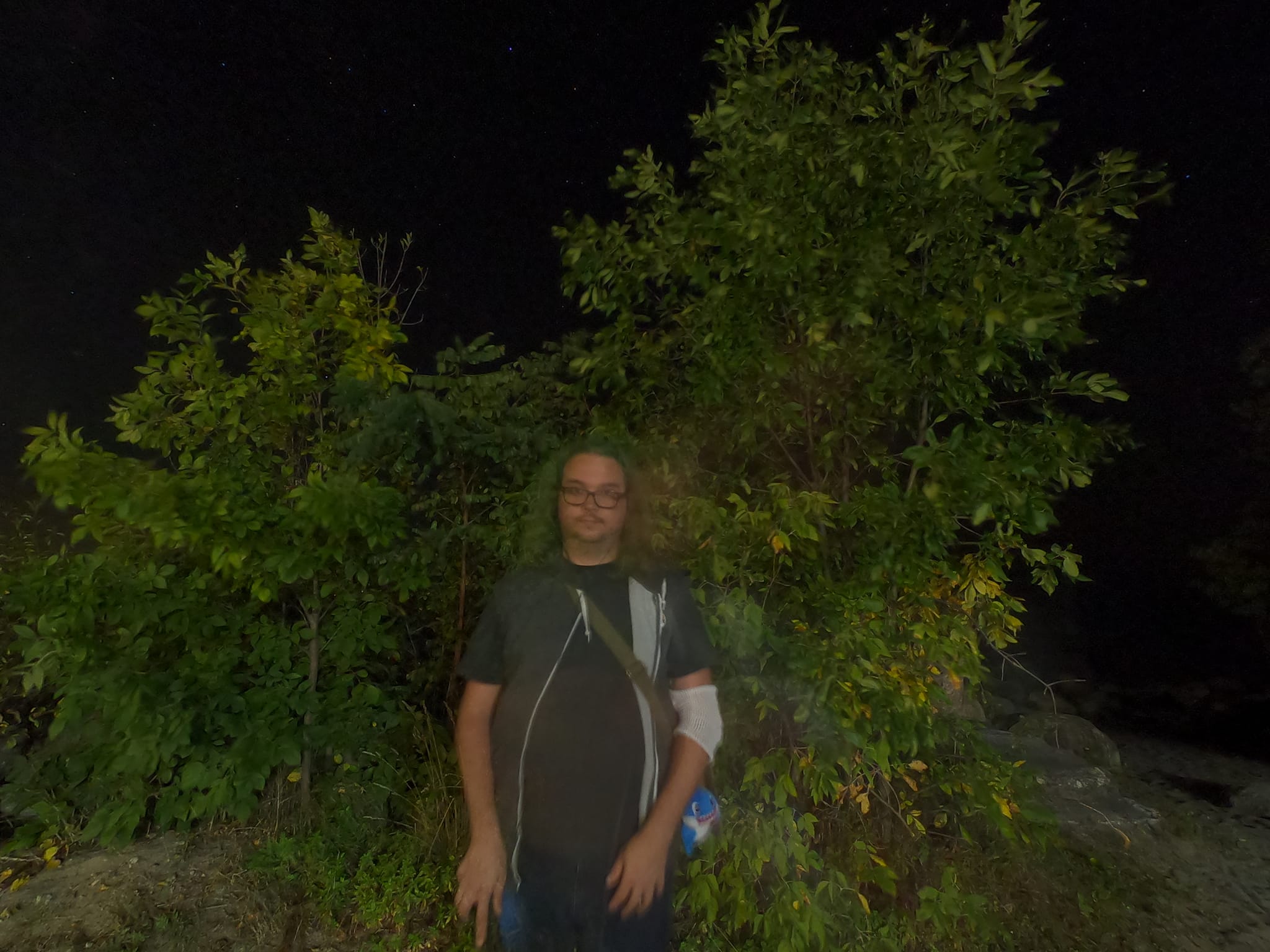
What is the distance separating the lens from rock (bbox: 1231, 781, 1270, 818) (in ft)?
15.3

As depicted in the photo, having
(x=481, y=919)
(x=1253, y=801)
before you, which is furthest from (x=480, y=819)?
(x=1253, y=801)

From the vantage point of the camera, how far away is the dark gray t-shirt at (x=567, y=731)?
5.09 feet

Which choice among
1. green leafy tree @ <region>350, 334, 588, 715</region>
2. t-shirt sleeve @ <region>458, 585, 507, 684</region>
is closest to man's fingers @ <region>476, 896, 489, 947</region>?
t-shirt sleeve @ <region>458, 585, 507, 684</region>

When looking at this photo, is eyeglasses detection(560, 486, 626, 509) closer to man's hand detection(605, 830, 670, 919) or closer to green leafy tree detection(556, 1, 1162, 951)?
green leafy tree detection(556, 1, 1162, 951)

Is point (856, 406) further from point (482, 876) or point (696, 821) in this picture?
point (482, 876)

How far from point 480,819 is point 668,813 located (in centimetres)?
47

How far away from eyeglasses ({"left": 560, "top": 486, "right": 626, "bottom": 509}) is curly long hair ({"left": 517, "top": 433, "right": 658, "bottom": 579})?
8 centimetres

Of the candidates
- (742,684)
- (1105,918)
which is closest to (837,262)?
(742,684)

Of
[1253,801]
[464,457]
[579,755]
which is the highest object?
[464,457]

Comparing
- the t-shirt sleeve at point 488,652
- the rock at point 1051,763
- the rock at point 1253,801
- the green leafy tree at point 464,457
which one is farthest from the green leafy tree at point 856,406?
the rock at point 1253,801

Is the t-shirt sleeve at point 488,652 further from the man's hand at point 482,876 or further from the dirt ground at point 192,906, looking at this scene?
the dirt ground at point 192,906

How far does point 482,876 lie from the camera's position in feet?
5.06

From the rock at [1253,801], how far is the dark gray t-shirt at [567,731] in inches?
226

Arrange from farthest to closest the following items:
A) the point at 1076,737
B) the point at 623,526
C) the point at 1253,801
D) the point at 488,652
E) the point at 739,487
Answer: the point at 1076,737
the point at 1253,801
the point at 739,487
the point at 623,526
the point at 488,652
